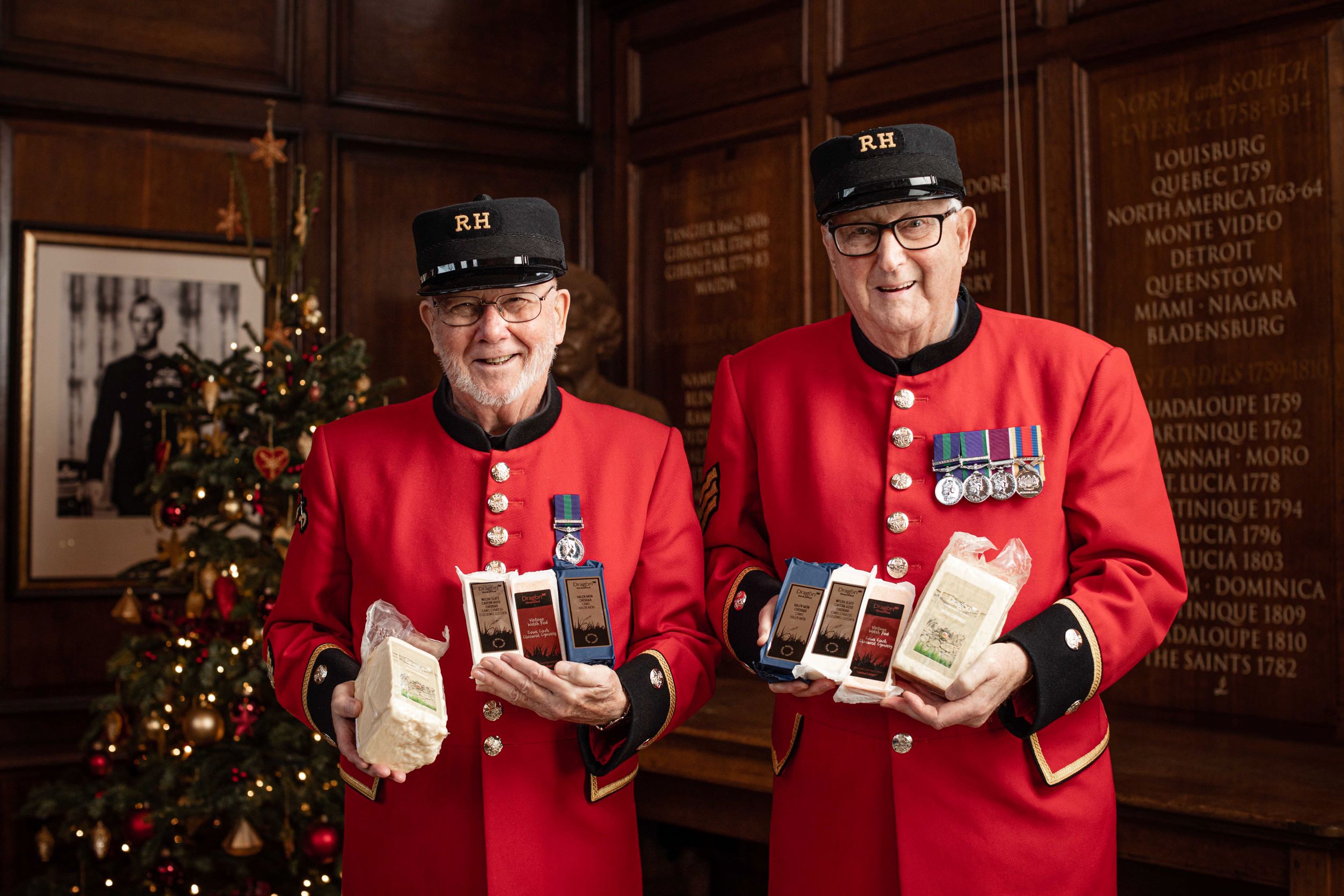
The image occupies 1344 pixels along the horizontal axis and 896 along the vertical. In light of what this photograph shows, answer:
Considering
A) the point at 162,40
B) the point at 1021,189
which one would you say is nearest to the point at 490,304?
the point at 1021,189

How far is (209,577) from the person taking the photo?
12.3ft

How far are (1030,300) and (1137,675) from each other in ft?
4.31

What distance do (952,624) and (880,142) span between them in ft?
2.63

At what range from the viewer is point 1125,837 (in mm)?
3062

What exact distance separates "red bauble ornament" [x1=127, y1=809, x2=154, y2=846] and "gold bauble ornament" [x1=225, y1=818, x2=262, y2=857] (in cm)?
24

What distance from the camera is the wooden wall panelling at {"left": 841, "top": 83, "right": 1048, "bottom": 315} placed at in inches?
166

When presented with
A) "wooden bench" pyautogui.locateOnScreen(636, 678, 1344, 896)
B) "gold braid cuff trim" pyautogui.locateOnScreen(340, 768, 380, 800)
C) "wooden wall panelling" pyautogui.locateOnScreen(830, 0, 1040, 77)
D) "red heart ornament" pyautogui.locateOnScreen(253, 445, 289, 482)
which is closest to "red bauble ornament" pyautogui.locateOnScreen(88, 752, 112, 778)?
"red heart ornament" pyautogui.locateOnScreen(253, 445, 289, 482)

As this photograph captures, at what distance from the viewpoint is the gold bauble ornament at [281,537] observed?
3.84 meters

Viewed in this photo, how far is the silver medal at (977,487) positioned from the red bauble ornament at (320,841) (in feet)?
8.14

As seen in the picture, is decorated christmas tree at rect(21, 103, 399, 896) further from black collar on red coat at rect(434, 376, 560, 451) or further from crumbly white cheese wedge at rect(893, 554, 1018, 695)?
crumbly white cheese wedge at rect(893, 554, 1018, 695)

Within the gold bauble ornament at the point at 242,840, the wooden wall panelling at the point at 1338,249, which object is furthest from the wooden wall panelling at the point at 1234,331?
the gold bauble ornament at the point at 242,840

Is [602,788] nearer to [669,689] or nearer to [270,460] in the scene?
[669,689]

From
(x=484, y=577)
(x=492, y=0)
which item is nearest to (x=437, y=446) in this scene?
(x=484, y=577)

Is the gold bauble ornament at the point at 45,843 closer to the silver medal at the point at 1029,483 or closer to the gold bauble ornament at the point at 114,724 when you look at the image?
the gold bauble ornament at the point at 114,724
